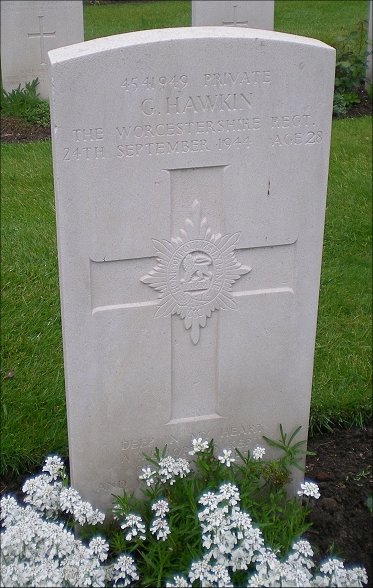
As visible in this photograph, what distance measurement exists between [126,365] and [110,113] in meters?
0.80

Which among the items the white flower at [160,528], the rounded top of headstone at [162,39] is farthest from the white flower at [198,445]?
Result: the rounded top of headstone at [162,39]

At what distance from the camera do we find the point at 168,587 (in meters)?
2.31

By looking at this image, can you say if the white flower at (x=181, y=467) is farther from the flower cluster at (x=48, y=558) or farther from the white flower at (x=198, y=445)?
the flower cluster at (x=48, y=558)

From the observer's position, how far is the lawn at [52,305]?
351 centimetres

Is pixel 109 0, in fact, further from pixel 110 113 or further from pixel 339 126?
pixel 110 113

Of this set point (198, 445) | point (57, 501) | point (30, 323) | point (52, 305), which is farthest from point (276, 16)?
point (57, 501)

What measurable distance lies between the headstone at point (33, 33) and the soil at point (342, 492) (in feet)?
19.1

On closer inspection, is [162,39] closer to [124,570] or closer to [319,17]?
[124,570]

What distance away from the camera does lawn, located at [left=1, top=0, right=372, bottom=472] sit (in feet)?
11.5

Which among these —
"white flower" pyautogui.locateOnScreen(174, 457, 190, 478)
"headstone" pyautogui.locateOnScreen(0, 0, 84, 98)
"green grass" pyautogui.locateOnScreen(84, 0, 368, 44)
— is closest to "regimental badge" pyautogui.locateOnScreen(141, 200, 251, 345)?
"white flower" pyautogui.locateOnScreen(174, 457, 190, 478)

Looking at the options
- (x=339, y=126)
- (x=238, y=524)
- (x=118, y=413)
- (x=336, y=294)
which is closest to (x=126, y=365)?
(x=118, y=413)

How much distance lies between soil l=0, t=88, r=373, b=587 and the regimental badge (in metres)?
0.83

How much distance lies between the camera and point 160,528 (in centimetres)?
254

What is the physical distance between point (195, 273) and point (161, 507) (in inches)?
28.9
